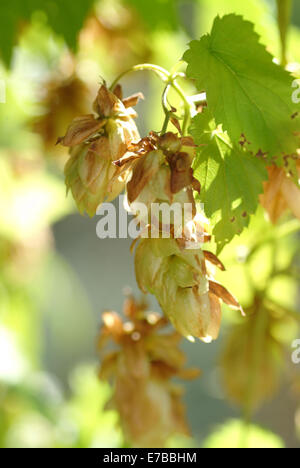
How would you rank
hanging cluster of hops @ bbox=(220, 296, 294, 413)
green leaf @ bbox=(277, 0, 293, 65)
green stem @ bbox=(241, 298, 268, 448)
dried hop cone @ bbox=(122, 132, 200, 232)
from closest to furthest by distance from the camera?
dried hop cone @ bbox=(122, 132, 200, 232) < green leaf @ bbox=(277, 0, 293, 65) < green stem @ bbox=(241, 298, 268, 448) < hanging cluster of hops @ bbox=(220, 296, 294, 413)

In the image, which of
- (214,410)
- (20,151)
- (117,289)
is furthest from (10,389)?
(117,289)

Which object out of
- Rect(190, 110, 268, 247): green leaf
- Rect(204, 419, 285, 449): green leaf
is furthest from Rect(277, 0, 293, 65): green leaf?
Rect(204, 419, 285, 449): green leaf

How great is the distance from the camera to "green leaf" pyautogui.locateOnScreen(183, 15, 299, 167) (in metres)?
0.43

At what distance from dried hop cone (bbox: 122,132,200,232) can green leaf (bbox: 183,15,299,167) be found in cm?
4

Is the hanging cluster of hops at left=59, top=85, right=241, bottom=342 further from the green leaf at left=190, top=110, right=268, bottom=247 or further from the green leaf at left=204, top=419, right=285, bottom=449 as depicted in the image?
the green leaf at left=204, top=419, right=285, bottom=449

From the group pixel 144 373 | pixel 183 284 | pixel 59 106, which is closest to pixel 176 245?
pixel 183 284

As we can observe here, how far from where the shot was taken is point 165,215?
40cm

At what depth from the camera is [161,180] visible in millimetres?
398

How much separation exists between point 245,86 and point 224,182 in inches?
2.6

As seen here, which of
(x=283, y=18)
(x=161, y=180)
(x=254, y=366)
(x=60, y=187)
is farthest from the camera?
(x=60, y=187)

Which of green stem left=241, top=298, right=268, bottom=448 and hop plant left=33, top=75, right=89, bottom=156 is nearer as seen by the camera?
green stem left=241, top=298, right=268, bottom=448

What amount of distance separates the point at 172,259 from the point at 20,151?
0.74 m

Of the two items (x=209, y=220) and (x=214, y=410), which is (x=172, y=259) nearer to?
(x=209, y=220)

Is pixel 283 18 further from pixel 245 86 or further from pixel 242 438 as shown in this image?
pixel 242 438
